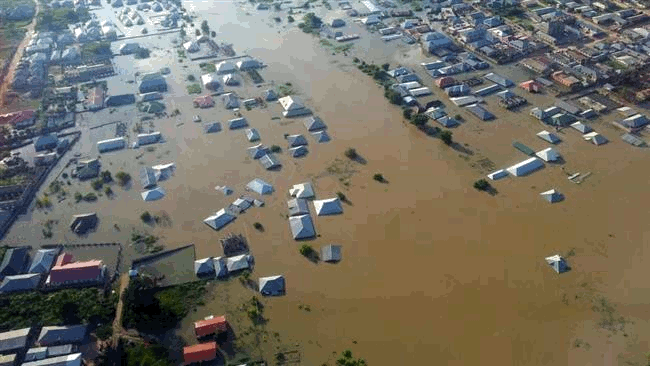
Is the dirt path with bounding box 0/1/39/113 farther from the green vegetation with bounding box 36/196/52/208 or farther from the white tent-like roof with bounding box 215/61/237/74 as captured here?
the white tent-like roof with bounding box 215/61/237/74

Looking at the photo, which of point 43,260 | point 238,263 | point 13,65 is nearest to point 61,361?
point 43,260

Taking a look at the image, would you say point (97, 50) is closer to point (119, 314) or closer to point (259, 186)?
point (259, 186)

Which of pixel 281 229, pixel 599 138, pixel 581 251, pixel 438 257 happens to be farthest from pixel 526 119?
pixel 281 229

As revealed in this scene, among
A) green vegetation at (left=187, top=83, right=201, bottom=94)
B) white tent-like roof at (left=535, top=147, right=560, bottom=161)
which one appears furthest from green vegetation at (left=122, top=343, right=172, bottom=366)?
white tent-like roof at (left=535, top=147, right=560, bottom=161)

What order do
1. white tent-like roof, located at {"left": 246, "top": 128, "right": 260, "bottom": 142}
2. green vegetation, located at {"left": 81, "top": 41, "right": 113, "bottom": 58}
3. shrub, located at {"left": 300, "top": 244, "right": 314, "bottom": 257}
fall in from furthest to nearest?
green vegetation, located at {"left": 81, "top": 41, "right": 113, "bottom": 58} < white tent-like roof, located at {"left": 246, "top": 128, "right": 260, "bottom": 142} < shrub, located at {"left": 300, "top": 244, "right": 314, "bottom": 257}

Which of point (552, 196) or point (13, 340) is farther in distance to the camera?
point (552, 196)

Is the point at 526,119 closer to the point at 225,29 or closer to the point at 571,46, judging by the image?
the point at 571,46
